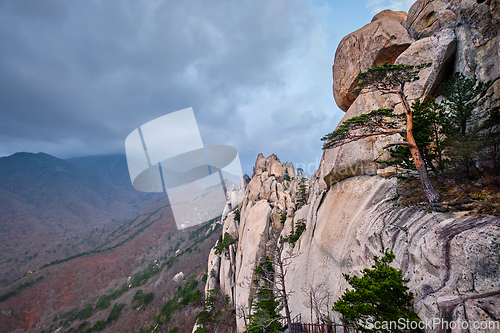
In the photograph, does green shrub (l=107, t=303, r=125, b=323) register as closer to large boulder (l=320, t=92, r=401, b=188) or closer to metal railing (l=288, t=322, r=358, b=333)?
metal railing (l=288, t=322, r=358, b=333)

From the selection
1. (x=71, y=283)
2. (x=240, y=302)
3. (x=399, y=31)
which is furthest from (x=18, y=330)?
(x=399, y=31)

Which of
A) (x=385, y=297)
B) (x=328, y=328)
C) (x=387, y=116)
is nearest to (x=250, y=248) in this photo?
(x=328, y=328)

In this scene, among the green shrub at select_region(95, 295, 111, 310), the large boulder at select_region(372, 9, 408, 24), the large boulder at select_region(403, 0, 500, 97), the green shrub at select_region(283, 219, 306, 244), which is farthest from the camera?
the green shrub at select_region(95, 295, 111, 310)

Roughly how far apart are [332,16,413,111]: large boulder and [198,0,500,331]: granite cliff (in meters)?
0.08

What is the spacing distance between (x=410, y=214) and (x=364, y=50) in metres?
14.5

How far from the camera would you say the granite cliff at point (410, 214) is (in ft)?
15.2

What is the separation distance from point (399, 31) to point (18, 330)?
103624mm

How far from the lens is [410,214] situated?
734 cm

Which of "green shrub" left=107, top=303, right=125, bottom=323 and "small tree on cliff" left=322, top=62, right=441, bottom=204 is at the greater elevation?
"small tree on cliff" left=322, top=62, right=441, bottom=204

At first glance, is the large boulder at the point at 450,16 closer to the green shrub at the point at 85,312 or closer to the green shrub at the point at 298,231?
the green shrub at the point at 298,231

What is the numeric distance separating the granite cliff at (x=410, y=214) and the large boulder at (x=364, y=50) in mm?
78

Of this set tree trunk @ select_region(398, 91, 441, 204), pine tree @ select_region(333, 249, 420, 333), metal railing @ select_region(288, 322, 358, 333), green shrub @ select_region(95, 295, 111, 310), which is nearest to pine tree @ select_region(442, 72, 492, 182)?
tree trunk @ select_region(398, 91, 441, 204)

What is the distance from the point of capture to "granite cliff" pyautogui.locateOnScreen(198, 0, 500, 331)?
4625 millimetres

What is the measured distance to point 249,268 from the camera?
80.0ft
